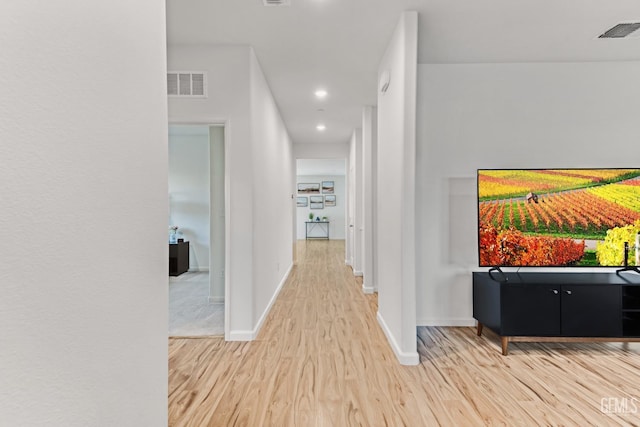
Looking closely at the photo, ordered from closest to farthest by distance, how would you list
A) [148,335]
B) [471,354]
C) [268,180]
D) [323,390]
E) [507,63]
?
[148,335], [323,390], [471,354], [507,63], [268,180]

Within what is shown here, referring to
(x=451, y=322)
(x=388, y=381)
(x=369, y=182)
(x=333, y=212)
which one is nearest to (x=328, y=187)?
(x=333, y=212)

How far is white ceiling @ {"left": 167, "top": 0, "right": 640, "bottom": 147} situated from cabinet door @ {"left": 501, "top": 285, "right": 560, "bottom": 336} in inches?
85.9

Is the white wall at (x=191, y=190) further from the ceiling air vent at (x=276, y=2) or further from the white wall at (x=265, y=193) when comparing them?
the ceiling air vent at (x=276, y=2)

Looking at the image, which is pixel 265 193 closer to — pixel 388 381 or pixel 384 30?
pixel 384 30

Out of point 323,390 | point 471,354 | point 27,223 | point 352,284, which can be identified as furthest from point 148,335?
point 352,284

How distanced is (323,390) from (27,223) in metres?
2.07

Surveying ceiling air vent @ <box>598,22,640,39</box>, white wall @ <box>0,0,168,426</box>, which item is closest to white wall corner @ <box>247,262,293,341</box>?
white wall @ <box>0,0,168,426</box>

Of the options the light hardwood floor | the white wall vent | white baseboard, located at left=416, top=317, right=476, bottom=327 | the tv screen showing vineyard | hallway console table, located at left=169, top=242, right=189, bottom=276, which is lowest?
the light hardwood floor

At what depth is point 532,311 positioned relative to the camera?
2.88m

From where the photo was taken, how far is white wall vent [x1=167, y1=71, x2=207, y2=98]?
10.7 ft

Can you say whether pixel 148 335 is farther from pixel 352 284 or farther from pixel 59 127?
pixel 352 284

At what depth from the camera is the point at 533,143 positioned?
3.64 meters

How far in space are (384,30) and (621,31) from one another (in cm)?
204

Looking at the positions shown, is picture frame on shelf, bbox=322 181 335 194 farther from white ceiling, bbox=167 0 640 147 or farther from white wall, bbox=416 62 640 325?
white wall, bbox=416 62 640 325
